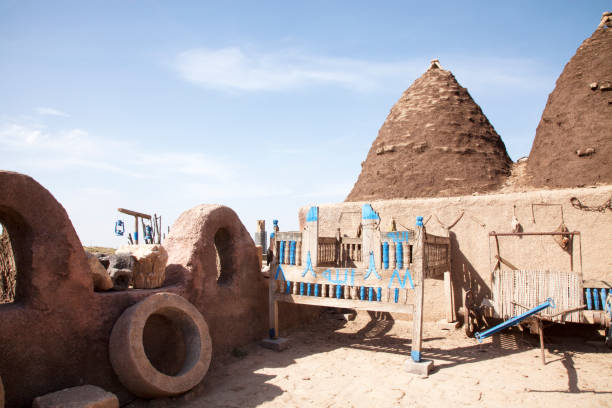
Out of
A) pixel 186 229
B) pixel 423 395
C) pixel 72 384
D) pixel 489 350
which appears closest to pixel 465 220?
pixel 489 350

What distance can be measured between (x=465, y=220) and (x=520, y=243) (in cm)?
101

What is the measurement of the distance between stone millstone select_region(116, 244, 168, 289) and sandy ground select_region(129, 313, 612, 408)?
1.37 metres

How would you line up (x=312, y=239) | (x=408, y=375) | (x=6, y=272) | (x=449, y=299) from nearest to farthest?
(x=6, y=272), (x=408, y=375), (x=312, y=239), (x=449, y=299)

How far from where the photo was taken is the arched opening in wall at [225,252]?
262 inches

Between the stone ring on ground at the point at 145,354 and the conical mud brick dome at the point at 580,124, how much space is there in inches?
462

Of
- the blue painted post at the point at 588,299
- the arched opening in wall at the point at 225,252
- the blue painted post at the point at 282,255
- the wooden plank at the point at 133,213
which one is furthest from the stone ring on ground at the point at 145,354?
the wooden plank at the point at 133,213

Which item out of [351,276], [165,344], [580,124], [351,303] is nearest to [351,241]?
[351,276]

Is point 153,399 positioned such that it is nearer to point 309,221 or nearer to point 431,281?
point 309,221

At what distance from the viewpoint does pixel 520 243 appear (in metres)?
7.41

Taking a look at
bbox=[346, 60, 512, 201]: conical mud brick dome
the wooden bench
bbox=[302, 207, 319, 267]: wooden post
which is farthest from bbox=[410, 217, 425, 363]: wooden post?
bbox=[346, 60, 512, 201]: conical mud brick dome

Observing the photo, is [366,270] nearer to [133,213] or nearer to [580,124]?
[133,213]

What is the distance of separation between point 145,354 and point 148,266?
106cm

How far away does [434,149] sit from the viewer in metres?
16.4

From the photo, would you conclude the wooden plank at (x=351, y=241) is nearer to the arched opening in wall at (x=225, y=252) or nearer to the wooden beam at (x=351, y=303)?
the wooden beam at (x=351, y=303)
